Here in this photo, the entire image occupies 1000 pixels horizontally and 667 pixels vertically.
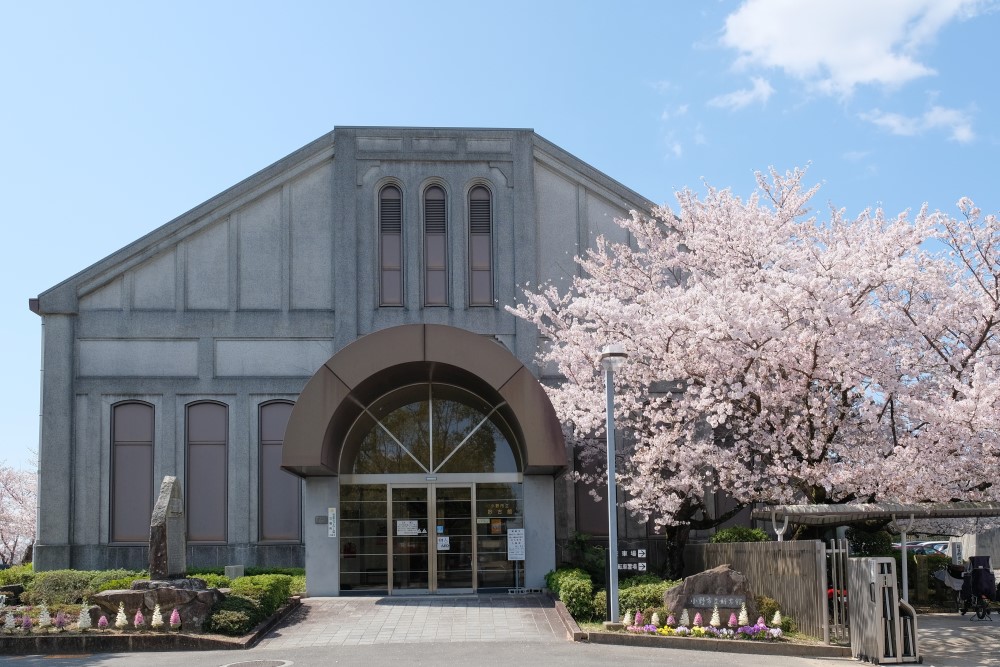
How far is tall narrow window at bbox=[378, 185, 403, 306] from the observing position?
89.6ft

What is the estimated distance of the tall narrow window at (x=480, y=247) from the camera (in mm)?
27438

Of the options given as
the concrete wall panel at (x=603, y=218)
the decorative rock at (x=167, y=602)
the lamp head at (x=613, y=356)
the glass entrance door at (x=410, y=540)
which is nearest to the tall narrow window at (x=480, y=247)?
the concrete wall panel at (x=603, y=218)

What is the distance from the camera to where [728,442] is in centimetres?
2302

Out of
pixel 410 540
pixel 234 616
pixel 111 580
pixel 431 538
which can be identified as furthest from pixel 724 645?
pixel 111 580

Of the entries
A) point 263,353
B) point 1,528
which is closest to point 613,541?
point 263,353

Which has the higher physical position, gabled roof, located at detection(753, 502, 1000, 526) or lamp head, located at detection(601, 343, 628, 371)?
lamp head, located at detection(601, 343, 628, 371)

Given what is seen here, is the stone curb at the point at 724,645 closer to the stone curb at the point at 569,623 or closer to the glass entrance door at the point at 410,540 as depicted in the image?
the stone curb at the point at 569,623

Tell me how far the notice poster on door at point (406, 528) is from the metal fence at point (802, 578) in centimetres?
769

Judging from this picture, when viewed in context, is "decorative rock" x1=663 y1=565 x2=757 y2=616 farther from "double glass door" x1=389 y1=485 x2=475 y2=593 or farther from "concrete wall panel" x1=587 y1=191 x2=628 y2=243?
"concrete wall panel" x1=587 y1=191 x2=628 y2=243

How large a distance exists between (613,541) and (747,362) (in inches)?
177

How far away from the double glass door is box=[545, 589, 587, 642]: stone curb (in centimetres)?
331

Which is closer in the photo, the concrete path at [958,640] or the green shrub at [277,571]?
the concrete path at [958,640]

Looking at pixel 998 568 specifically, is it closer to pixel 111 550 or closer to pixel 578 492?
pixel 578 492

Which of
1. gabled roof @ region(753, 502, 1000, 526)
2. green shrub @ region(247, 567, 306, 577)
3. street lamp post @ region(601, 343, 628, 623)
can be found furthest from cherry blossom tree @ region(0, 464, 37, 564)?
gabled roof @ region(753, 502, 1000, 526)
